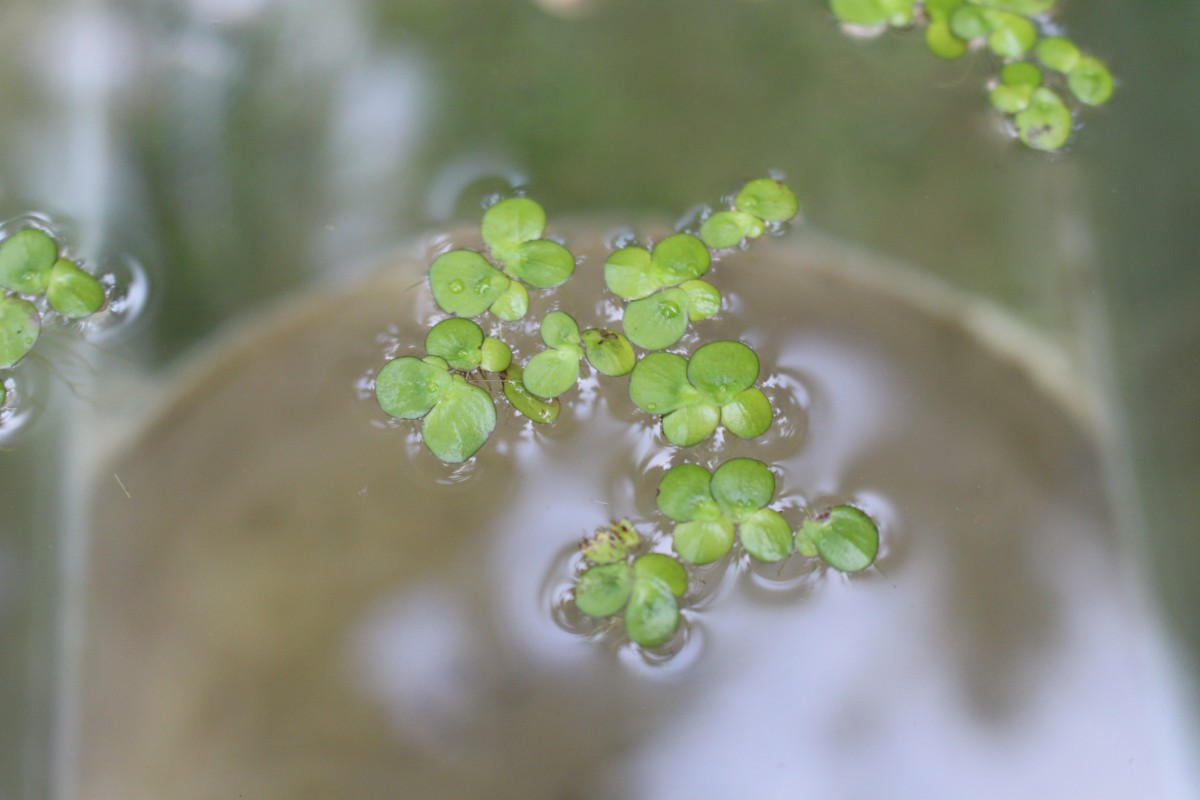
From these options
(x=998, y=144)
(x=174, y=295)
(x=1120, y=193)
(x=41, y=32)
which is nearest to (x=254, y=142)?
(x=174, y=295)

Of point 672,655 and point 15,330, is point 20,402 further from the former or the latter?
point 672,655

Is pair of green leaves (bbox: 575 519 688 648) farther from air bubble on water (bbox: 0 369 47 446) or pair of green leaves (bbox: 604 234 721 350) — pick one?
air bubble on water (bbox: 0 369 47 446)

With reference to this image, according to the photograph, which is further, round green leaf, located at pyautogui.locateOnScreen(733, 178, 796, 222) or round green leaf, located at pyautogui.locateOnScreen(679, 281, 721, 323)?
round green leaf, located at pyautogui.locateOnScreen(733, 178, 796, 222)

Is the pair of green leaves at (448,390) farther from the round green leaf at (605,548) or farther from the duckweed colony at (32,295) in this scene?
the duckweed colony at (32,295)

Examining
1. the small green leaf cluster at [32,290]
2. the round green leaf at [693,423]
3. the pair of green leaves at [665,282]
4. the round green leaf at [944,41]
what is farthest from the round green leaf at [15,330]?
the round green leaf at [944,41]

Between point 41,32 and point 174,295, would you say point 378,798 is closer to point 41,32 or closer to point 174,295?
point 174,295

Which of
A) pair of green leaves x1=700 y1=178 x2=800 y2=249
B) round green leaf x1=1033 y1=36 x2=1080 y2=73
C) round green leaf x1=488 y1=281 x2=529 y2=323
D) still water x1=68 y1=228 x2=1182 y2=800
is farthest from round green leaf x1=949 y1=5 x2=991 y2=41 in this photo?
round green leaf x1=488 y1=281 x2=529 y2=323

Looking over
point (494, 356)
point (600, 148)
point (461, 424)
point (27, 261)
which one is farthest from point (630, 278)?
point (27, 261)
